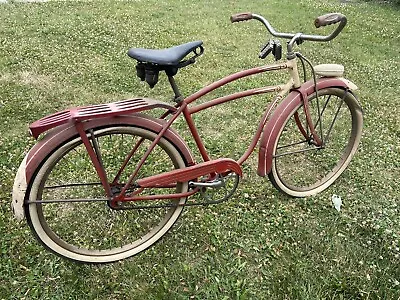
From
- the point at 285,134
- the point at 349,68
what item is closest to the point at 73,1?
the point at 349,68

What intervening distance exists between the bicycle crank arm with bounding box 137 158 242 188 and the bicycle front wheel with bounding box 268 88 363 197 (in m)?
0.38

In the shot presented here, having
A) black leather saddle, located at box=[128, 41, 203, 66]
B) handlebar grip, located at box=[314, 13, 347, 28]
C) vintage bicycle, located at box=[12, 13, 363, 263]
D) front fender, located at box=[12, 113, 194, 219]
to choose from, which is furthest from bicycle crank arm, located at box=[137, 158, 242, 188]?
handlebar grip, located at box=[314, 13, 347, 28]

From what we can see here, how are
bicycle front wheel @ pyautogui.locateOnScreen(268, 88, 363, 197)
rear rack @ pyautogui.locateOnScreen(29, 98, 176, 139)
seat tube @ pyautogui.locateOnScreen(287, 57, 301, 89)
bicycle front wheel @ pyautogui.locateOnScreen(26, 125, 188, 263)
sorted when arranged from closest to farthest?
1. rear rack @ pyautogui.locateOnScreen(29, 98, 176, 139)
2. bicycle front wheel @ pyautogui.locateOnScreen(26, 125, 188, 263)
3. seat tube @ pyautogui.locateOnScreen(287, 57, 301, 89)
4. bicycle front wheel @ pyautogui.locateOnScreen(268, 88, 363, 197)

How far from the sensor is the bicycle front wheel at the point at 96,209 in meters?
2.42

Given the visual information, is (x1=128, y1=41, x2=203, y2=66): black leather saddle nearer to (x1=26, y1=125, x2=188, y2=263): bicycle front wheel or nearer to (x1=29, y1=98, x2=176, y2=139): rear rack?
(x1=29, y1=98, x2=176, y2=139): rear rack

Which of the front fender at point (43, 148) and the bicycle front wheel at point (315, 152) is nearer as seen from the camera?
the front fender at point (43, 148)

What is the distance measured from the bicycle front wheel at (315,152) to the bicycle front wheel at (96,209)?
0.88 metres

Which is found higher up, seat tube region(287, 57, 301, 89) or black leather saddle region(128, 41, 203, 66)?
black leather saddle region(128, 41, 203, 66)

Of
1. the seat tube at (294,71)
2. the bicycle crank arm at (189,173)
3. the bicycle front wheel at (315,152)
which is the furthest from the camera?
the bicycle front wheel at (315,152)

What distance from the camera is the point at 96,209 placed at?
3.18 m

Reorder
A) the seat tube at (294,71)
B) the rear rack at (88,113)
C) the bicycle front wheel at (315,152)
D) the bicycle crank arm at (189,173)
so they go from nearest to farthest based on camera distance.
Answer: the rear rack at (88,113) → the bicycle crank arm at (189,173) → the seat tube at (294,71) → the bicycle front wheel at (315,152)

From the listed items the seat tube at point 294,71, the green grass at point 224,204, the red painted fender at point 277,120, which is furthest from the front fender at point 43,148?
the seat tube at point 294,71

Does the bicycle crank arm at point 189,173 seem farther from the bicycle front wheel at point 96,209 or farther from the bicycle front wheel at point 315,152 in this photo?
the bicycle front wheel at point 315,152

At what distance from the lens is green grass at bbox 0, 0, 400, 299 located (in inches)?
105
